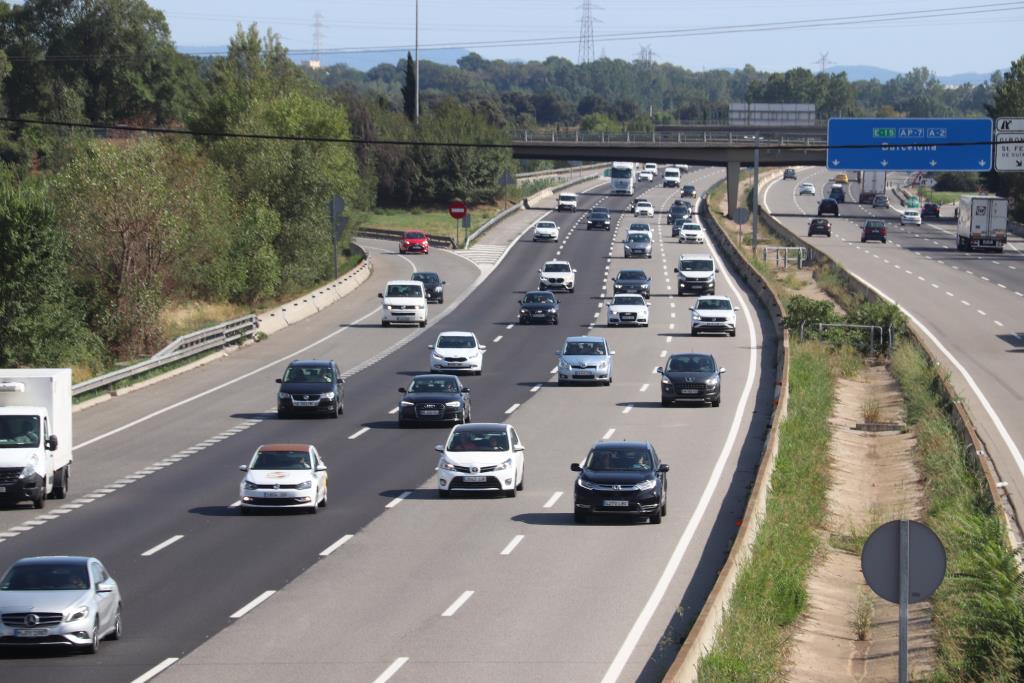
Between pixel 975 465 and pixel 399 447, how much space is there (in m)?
13.1

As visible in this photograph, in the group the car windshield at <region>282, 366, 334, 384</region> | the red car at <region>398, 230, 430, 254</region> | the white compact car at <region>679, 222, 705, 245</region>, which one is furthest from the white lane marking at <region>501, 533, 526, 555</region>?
the white compact car at <region>679, 222, 705, 245</region>

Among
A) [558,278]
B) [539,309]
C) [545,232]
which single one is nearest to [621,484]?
[539,309]

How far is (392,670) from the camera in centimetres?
1855

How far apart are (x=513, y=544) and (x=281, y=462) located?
542 centimetres

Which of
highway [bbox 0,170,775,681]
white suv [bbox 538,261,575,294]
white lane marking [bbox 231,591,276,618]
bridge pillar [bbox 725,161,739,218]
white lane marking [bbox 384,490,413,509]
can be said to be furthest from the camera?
bridge pillar [bbox 725,161,739,218]

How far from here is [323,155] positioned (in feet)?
294

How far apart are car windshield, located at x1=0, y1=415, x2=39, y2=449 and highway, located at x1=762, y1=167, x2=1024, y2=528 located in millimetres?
18860

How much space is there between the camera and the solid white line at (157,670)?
1828 centimetres

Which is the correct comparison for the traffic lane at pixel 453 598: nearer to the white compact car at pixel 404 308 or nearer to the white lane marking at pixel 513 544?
the white lane marking at pixel 513 544

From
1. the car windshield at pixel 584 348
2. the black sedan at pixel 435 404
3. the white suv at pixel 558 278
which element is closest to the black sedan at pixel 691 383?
the car windshield at pixel 584 348

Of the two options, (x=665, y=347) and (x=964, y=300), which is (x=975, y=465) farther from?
(x=964, y=300)

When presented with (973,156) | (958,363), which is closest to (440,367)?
(958,363)

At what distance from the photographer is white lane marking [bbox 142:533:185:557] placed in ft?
85.3

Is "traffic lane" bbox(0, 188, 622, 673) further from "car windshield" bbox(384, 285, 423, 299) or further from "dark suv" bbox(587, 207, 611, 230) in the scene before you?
"dark suv" bbox(587, 207, 611, 230)
